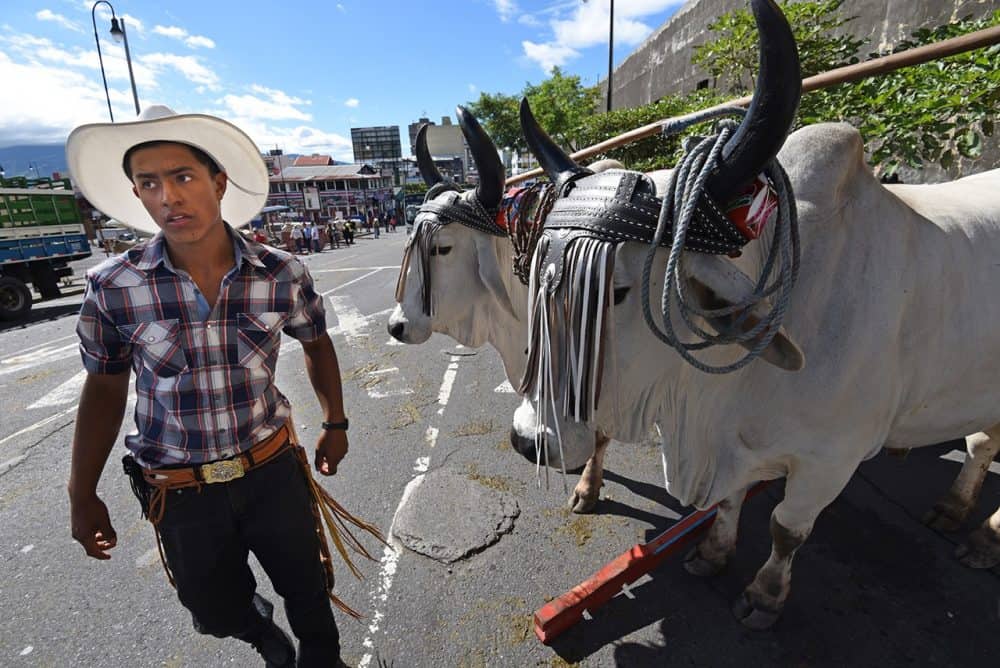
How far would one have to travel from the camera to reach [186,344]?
1604 millimetres

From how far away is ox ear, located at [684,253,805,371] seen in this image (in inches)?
50.4

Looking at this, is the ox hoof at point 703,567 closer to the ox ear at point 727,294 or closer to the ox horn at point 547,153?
the ox ear at point 727,294

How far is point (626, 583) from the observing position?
7.72 feet

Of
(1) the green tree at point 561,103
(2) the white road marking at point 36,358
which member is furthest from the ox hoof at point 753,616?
(1) the green tree at point 561,103

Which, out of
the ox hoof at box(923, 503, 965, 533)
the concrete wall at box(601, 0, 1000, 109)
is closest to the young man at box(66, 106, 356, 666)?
the ox hoof at box(923, 503, 965, 533)

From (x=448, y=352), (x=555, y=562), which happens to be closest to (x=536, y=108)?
(x=448, y=352)

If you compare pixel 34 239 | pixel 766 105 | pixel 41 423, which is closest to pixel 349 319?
pixel 41 423

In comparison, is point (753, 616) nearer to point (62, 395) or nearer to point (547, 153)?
point (547, 153)

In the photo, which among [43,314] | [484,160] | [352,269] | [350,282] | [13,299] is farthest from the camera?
[352,269]

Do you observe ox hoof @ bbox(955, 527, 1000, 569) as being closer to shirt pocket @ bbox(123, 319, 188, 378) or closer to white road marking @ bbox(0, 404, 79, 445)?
shirt pocket @ bbox(123, 319, 188, 378)

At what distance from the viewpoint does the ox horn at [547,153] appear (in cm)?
166

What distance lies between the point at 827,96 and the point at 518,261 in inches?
89.0

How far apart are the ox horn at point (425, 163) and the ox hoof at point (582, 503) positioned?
87.6 inches

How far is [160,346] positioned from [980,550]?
3803 millimetres
